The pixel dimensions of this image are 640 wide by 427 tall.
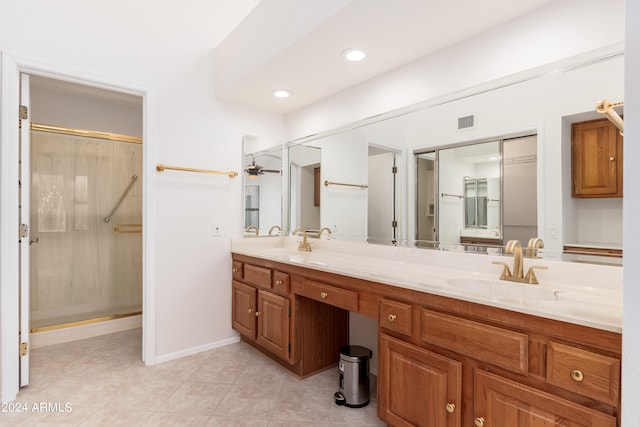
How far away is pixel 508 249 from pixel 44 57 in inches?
117

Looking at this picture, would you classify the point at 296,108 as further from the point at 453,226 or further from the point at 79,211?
the point at 79,211

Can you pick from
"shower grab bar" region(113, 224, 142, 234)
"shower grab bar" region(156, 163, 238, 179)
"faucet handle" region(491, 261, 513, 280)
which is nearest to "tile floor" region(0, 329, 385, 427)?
"faucet handle" region(491, 261, 513, 280)

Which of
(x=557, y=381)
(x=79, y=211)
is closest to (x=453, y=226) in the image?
(x=557, y=381)

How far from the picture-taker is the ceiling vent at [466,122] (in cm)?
191

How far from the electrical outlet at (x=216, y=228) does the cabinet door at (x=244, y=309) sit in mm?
439

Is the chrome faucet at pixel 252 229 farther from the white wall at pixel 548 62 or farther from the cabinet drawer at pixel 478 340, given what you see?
the cabinet drawer at pixel 478 340

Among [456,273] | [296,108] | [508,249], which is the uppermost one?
[296,108]

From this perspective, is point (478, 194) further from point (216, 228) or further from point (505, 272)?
point (216, 228)

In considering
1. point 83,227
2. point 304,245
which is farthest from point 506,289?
point 83,227

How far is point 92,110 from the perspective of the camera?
346 cm

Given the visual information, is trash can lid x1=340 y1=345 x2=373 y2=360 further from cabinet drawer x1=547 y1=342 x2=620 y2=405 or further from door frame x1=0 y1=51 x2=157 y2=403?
door frame x1=0 y1=51 x2=157 y2=403

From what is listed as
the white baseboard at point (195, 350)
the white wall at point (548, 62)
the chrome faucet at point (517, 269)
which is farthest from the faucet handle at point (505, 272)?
the white baseboard at point (195, 350)

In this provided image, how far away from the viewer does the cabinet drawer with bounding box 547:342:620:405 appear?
0.98 meters

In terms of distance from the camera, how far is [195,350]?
2807mm
